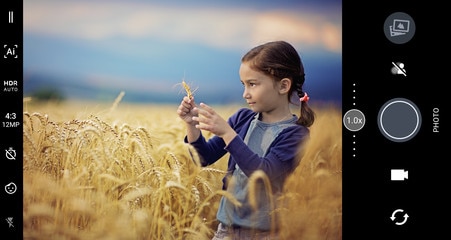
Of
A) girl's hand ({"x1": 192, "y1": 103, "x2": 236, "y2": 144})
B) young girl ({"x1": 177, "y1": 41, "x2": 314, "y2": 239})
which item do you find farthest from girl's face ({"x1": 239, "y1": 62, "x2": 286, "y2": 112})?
girl's hand ({"x1": 192, "y1": 103, "x2": 236, "y2": 144})

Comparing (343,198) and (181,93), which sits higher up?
(181,93)

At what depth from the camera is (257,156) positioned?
6.53 feet

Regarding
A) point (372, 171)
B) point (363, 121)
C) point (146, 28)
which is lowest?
point (372, 171)

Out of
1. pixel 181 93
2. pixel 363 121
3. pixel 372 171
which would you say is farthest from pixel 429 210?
pixel 181 93

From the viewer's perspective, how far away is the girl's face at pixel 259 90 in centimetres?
201

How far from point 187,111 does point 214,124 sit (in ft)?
0.31

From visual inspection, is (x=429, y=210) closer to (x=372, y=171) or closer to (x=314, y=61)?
(x=372, y=171)

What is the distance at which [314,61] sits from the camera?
6.79 feet

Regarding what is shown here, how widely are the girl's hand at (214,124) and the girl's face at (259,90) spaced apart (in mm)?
114

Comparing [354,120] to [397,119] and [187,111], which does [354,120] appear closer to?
[397,119]

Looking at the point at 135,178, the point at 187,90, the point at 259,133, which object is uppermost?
the point at 187,90

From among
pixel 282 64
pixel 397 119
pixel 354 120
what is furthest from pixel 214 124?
pixel 397 119

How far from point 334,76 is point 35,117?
0.91m
